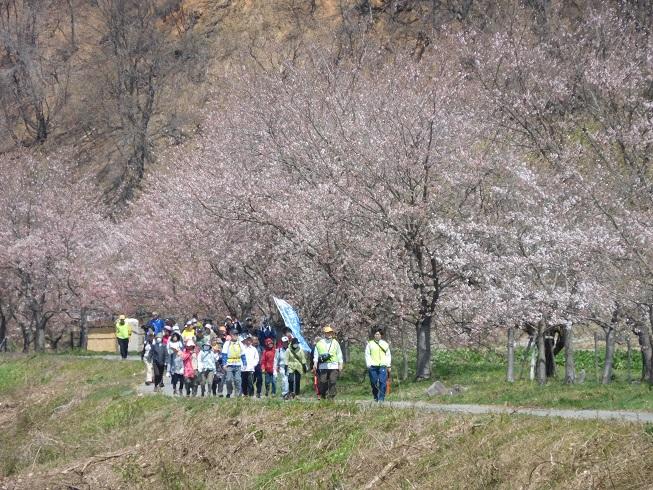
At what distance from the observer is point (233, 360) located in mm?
21250

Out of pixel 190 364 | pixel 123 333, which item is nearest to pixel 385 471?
pixel 190 364

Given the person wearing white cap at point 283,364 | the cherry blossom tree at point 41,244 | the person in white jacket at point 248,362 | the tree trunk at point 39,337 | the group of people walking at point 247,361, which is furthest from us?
the tree trunk at point 39,337

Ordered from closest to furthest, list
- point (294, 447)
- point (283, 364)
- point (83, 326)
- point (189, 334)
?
point (294, 447) → point (283, 364) → point (189, 334) → point (83, 326)

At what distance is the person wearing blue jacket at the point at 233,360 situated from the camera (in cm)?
2109

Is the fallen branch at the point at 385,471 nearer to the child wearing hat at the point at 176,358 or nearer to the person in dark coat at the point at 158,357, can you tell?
the child wearing hat at the point at 176,358

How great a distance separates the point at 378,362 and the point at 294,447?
9.70 feet

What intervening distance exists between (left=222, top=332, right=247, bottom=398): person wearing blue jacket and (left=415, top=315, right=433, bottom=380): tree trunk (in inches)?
183

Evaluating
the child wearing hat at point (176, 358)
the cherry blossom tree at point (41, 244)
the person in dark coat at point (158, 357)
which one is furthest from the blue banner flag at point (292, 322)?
the cherry blossom tree at point (41, 244)

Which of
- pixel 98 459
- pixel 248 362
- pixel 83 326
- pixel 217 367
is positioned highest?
pixel 83 326

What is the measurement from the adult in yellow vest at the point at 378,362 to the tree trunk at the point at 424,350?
530 centimetres

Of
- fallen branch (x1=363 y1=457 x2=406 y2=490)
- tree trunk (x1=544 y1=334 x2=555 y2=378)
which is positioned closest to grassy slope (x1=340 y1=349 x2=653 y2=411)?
tree trunk (x1=544 y1=334 x2=555 y2=378)

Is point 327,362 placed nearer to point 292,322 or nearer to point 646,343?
point 292,322

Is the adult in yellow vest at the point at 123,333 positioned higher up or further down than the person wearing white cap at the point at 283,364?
higher up

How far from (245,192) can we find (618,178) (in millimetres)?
8824
